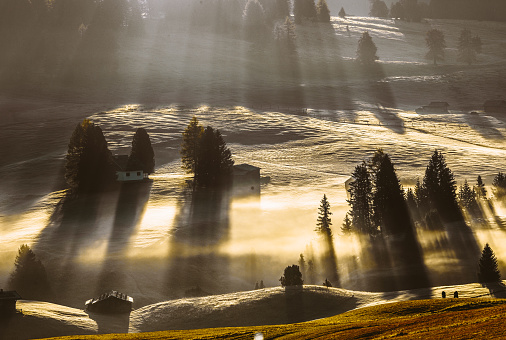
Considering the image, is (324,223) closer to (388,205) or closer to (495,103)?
(388,205)

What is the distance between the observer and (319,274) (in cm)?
6353

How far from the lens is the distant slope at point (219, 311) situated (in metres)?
46.1

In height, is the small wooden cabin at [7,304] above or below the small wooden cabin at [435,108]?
below

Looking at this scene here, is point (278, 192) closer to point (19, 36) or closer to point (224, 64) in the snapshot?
point (224, 64)

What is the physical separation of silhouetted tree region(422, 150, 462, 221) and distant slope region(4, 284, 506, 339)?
72.8ft

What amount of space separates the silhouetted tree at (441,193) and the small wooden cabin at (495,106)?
8227cm

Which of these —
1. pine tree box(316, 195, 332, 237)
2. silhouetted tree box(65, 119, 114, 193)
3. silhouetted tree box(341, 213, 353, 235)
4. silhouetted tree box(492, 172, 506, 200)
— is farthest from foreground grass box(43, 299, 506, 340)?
silhouetted tree box(492, 172, 506, 200)

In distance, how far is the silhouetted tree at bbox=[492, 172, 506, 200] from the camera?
82338 millimetres

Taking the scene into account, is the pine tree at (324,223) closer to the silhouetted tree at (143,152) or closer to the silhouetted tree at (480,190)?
the silhouetted tree at (480,190)


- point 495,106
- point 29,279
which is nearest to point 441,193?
point 29,279

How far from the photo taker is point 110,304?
50375 millimetres

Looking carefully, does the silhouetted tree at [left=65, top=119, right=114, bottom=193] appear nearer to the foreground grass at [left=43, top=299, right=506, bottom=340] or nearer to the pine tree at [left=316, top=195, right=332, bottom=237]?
the pine tree at [left=316, top=195, right=332, bottom=237]

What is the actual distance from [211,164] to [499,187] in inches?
1625

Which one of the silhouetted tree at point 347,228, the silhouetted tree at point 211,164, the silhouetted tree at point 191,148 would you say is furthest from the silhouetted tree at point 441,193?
the silhouetted tree at point 191,148
